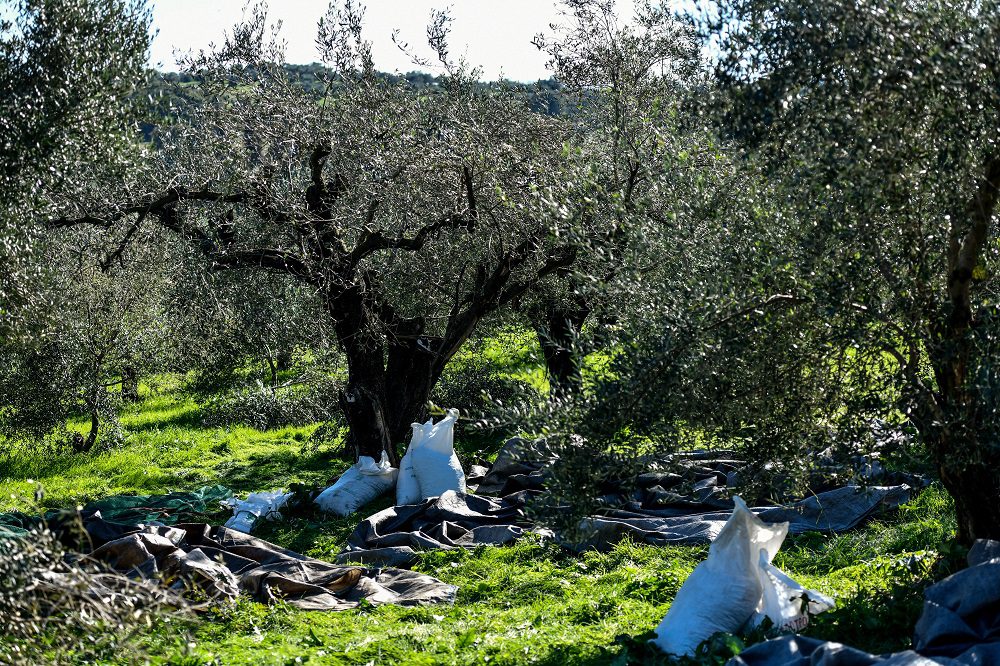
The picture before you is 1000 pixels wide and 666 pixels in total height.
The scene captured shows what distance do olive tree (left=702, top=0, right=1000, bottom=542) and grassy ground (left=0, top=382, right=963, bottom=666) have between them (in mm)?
1437

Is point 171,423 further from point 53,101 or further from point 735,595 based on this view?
point 735,595

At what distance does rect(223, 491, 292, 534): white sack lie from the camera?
39.6 feet

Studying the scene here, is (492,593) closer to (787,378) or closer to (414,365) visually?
(787,378)

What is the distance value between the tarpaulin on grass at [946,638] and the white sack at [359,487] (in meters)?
7.89

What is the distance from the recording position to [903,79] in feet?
17.0

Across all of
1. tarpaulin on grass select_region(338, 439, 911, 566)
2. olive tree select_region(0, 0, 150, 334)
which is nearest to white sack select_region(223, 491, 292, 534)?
tarpaulin on grass select_region(338, 439, 911, 566)

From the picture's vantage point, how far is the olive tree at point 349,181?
1230 cm

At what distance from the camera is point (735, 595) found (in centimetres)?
653

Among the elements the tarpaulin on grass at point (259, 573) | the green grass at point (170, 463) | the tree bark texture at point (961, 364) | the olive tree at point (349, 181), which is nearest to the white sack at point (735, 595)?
the tree bark texture at point (961, 364)

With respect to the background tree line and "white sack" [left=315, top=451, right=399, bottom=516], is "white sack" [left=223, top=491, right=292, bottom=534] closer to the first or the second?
"white sack" [left=315, top=451, right=399, bottom=516]

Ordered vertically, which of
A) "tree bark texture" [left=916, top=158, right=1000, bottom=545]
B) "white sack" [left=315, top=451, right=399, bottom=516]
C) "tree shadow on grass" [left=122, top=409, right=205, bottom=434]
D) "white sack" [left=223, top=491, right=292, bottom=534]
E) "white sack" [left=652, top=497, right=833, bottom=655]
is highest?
"tree bark texture" [left=916, top=158, right=1000, bottom=545]

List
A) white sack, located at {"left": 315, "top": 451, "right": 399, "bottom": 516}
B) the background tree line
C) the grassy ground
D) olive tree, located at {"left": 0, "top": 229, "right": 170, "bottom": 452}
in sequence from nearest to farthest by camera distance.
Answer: the background tree line → the grassy ground → white sack, located at {"left": 315, "top": 451, "right": 399, "bottom": 516} → olive tree, located at {"left": 0, "top": 229, "right": 170, "bottom": 452}

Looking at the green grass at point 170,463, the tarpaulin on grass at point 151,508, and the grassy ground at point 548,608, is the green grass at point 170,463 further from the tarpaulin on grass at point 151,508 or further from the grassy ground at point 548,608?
the grassy ground at point 548,608

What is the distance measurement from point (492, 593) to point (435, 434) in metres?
4.29
